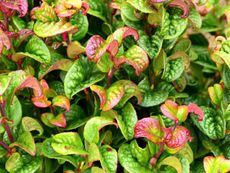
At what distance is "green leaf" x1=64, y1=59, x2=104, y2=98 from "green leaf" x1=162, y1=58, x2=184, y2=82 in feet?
0.67

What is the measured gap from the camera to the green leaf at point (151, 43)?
52.6 inches

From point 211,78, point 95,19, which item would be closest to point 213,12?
point 211,78

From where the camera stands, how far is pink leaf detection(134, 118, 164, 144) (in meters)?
1.22

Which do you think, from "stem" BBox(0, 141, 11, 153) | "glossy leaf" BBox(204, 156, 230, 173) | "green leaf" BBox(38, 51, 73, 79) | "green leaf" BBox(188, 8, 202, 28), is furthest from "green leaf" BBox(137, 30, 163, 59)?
"stem" BBox(0, 141, 11, 153)

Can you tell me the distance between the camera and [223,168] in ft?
4.08

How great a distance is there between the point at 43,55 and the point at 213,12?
2.73 feet

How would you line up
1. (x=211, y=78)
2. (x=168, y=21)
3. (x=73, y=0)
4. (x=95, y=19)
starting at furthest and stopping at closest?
(x=211, y=78) → (x=95, y=19) → (x=168, y=21) → (x=73, y=0)

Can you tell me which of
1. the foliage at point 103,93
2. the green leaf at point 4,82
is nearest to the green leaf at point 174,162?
the foliage at point 103,93

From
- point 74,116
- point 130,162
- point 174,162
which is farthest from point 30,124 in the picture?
point 174,162

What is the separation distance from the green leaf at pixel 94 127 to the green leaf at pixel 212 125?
28 centimetres

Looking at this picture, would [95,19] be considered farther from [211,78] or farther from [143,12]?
[211,78]

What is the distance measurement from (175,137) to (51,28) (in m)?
0.41

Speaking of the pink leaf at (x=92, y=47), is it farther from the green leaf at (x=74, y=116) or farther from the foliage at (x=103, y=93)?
the green leaf at (x=74, y=116)

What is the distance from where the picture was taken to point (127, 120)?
1.29 m
